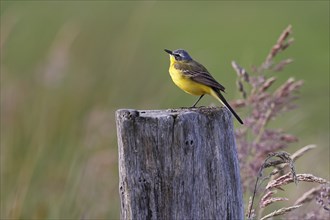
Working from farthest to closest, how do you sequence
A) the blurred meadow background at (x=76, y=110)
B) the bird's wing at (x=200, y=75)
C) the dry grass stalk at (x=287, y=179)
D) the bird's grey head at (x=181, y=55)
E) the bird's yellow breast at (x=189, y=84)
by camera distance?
1. the blurred meadow background at (x=76, y=110)
2. the bird's grey head at (x=181, y=55)
3. the bird's yellow breast at (x=189, y=84)
4. the bird's wing at (x=200, y=75)
5. the dry grass stalk at (x=287, y=179)

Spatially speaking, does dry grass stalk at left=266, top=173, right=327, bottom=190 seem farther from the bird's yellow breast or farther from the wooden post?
the bird's yellow breast

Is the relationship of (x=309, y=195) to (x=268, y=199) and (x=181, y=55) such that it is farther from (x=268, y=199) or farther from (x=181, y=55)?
(x=181, y=55)

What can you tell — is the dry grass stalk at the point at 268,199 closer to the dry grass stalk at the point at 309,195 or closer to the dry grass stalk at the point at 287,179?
the dry grass stalk at the point at 287,179

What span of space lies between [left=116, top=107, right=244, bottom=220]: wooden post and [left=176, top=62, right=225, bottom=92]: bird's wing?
4.57 ft

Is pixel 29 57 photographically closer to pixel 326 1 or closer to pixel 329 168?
pixel 329 168

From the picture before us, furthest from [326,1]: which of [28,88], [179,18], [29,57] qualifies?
[28,88]

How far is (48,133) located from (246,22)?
64.5 feet

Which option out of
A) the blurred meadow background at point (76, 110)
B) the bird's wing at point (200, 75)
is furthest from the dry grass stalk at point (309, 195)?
the blurred meadow background at point (76, 110)

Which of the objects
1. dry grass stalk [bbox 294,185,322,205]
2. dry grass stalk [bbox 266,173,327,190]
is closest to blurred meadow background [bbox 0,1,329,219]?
dry grass stalk [bbox 294,185,322,205]

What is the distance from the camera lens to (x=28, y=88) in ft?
29.0

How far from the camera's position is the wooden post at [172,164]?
12.3ft

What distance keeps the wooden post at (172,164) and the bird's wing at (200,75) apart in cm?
139

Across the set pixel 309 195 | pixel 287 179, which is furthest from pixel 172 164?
pixel 309 195

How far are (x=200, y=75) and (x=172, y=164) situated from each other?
1696mm
